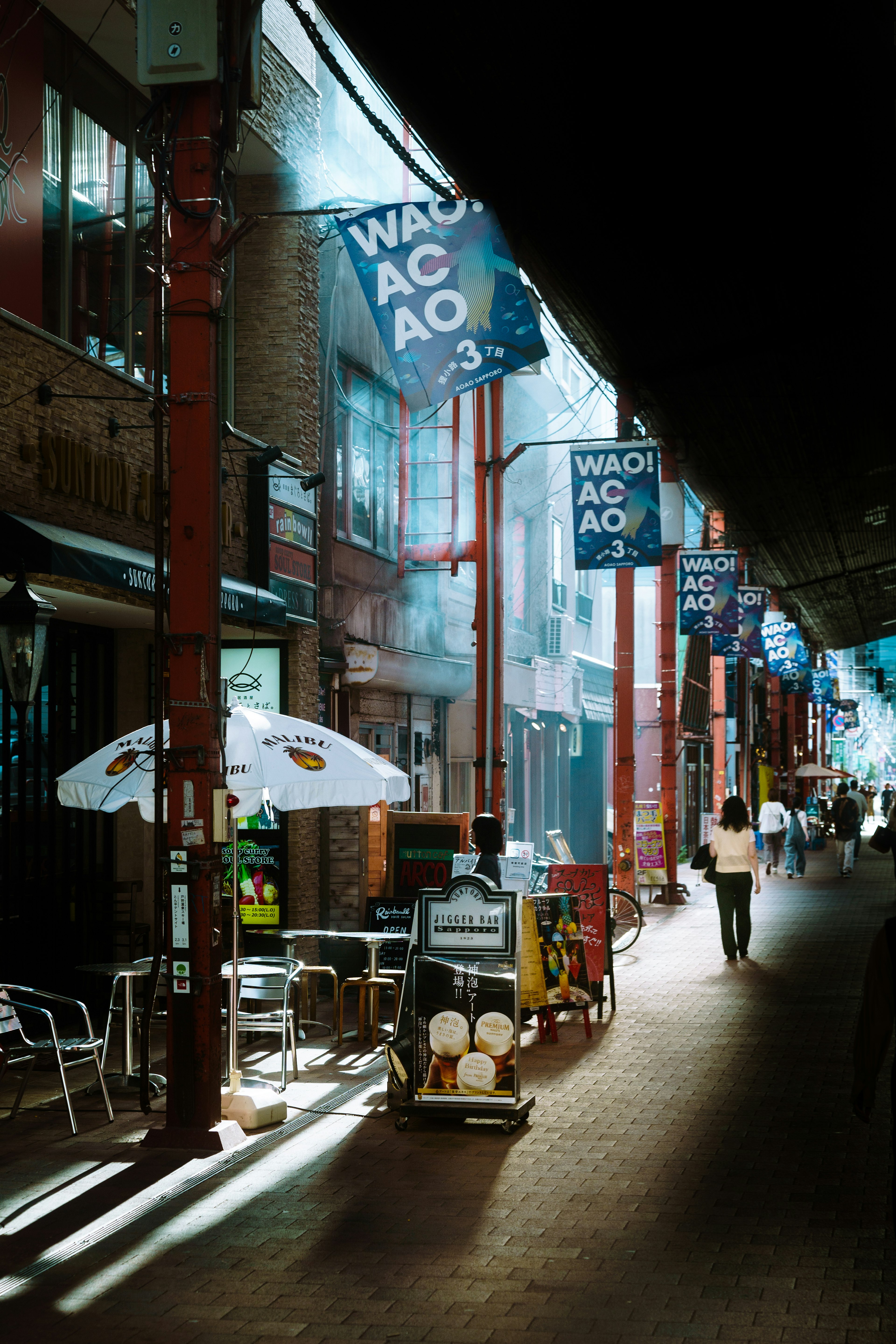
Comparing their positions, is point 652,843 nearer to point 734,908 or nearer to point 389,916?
point 734,908

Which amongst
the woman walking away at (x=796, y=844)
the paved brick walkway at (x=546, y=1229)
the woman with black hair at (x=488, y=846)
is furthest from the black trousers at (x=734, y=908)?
the woman walking away at (x=796, y=844)

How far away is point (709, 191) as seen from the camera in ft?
51.6

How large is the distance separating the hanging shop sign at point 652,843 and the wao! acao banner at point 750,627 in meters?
3.48

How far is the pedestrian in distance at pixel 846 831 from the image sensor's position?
99.9ft

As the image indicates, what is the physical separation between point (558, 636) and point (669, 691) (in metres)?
7.35

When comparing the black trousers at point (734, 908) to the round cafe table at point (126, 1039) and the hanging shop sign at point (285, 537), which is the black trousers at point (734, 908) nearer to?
the hanging shop sign at point (285, 537)

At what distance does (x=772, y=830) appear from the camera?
31469 mm

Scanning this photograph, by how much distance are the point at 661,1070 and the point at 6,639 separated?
5.39 metres

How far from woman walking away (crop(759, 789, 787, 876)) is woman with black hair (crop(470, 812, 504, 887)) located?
67.5ft

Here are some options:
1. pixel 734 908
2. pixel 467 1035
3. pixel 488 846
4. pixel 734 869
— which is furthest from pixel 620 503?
pixel 467 1035

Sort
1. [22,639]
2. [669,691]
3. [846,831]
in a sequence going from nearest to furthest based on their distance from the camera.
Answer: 1. [22,639]
2. [669,691]
3. [846,831]

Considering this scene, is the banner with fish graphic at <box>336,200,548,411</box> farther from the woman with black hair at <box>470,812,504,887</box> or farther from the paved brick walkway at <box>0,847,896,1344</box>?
the paved brick walkway at <box>0,847,896,1344</box>

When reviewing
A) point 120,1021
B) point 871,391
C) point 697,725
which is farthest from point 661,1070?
point 697,725

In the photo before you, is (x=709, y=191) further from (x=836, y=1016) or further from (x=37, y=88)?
(x=836, y=1016)
